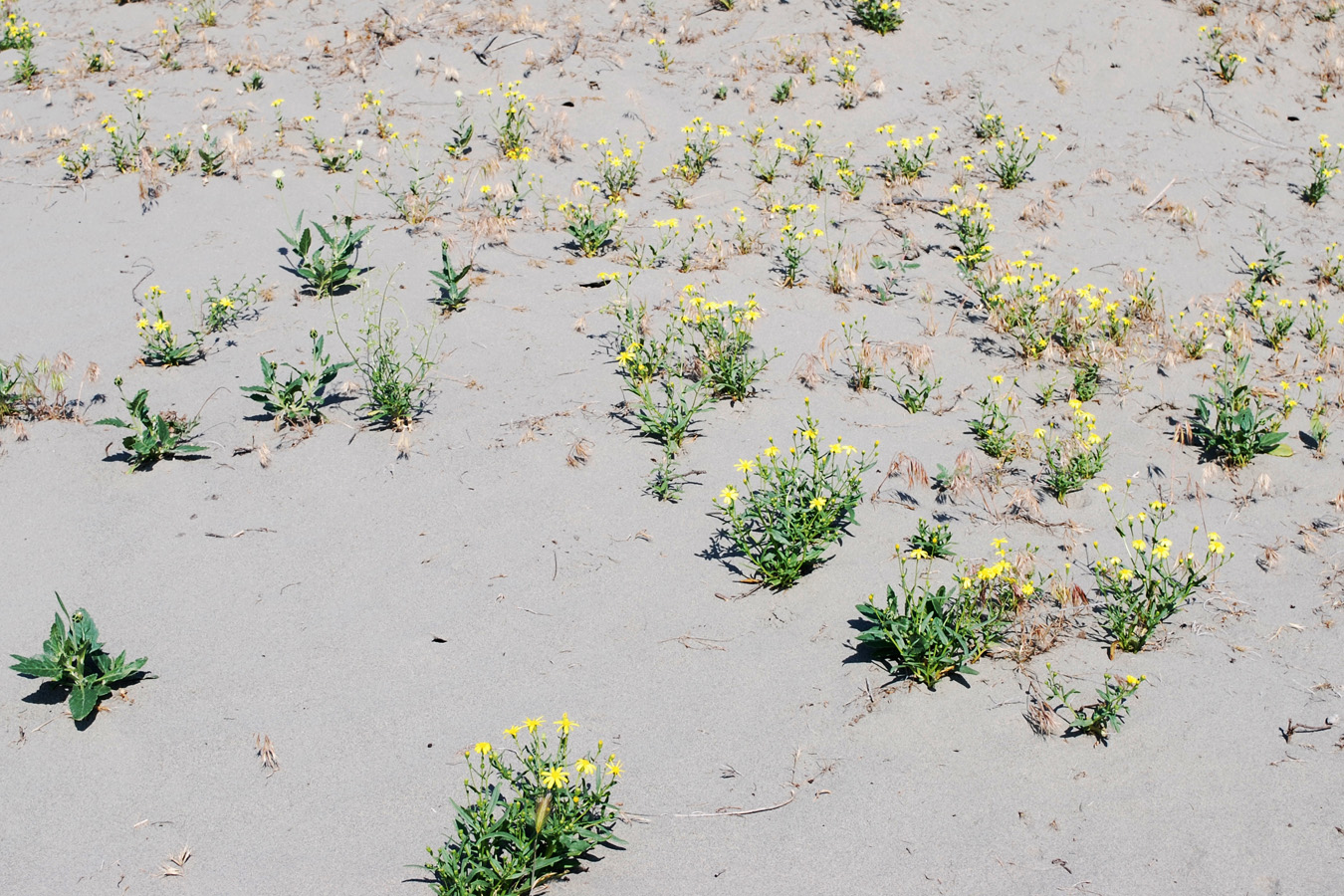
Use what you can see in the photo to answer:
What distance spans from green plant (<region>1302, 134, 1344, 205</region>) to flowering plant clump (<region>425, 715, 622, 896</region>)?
8.24 meters

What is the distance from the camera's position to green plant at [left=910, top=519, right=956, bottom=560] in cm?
489

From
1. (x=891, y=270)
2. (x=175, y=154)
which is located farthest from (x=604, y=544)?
(x=175, y=154)

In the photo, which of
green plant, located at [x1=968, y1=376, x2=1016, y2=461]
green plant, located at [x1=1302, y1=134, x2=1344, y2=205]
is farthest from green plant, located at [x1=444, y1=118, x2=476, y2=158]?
green plant, located at [x1=1302, y1=134, x2=1344, y2=205]

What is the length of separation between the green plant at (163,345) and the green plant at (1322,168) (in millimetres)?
8879

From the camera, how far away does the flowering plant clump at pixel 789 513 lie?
15.8 feet

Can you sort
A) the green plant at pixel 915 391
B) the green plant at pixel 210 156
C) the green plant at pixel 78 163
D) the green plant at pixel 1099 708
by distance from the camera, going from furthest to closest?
the green plant at pixel 210 156
the green plant at pixel 78 163
the green plant at pixel 915 391
the green plant at pixel 1099 708

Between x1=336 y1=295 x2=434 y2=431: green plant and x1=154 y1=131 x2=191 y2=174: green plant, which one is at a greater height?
x1=154 y1=131 x2=191 y2=174: green plant

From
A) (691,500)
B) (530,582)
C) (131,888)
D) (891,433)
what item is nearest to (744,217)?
(891,433)

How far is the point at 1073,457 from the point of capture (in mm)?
5648

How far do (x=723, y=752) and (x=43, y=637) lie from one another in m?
3.05

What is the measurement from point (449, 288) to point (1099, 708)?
15.8 ft

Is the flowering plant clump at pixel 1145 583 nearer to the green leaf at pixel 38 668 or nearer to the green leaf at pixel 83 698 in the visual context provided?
the green leaf at pixel 83 698

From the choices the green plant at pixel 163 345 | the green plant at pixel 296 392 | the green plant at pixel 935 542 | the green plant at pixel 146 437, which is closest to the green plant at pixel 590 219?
the green plant at pixel 296 392

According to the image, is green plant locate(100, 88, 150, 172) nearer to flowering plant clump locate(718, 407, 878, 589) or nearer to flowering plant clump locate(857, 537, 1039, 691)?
flowering plant clump locate(718, 407, 878, 589)
